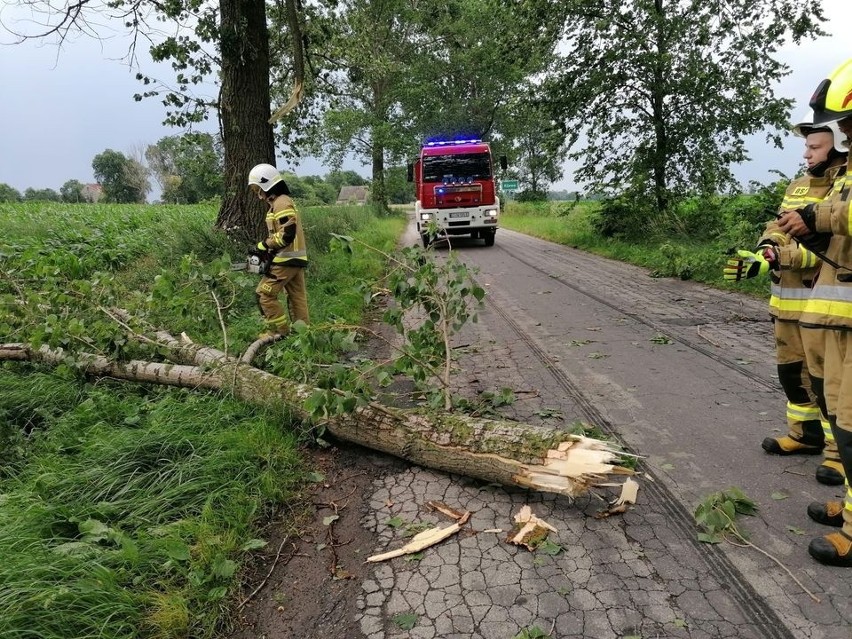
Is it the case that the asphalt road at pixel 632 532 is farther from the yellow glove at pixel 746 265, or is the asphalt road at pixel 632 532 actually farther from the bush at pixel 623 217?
the bush at pixel 623 217

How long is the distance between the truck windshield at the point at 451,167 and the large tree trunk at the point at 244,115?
24.1 ft

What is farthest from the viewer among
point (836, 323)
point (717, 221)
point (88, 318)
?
point (717, 221)

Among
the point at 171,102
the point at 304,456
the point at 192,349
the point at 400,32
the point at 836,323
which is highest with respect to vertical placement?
the point at 400,32

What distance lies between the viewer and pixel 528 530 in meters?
2.66

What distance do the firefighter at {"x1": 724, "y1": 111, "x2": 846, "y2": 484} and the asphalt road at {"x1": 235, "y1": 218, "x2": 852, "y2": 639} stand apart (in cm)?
14

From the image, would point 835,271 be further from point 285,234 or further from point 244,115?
point 244,115

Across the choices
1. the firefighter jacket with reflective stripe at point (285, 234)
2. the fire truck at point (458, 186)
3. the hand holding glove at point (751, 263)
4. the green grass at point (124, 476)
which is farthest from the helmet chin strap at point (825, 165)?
the fire truck at point (458, 186)

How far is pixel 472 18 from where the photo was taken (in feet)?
95.3

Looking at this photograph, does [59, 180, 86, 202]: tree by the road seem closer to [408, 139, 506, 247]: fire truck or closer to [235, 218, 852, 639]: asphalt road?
[408, 139, 506, 247]: fire truck

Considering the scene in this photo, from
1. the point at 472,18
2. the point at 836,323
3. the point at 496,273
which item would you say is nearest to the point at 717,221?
the point at 496,273

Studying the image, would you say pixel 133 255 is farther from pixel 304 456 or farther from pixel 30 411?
pixel 304 456

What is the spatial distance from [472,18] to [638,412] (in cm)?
3069

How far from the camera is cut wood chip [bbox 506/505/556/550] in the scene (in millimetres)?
2574

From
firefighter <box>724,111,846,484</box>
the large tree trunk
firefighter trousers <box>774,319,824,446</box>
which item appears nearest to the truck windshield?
the large tree trunk
